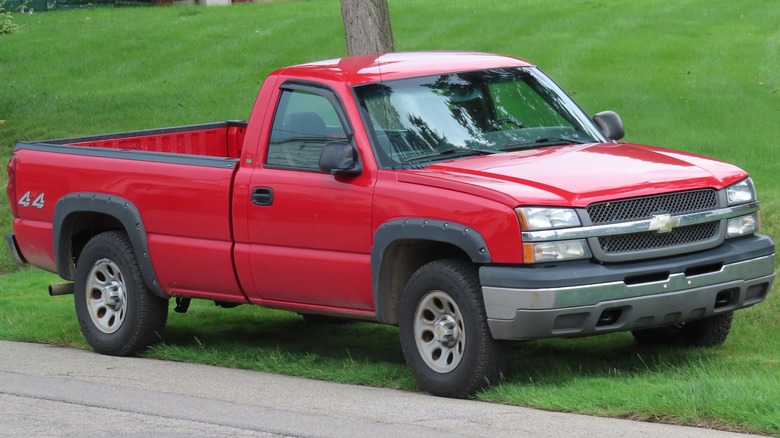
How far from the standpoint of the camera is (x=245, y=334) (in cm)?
1088

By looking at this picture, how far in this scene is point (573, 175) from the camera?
26.2ft

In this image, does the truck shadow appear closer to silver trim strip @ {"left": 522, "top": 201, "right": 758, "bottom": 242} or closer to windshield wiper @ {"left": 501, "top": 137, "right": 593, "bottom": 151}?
silver trim strip @ {"left": 522, "top": 201, "right": 758, "bottom": 242}

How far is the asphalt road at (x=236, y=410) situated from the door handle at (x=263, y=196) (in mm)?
1079

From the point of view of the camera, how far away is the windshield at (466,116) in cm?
870

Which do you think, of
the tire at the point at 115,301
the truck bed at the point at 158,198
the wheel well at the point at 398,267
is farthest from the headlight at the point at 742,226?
the tire at the point at 115,301

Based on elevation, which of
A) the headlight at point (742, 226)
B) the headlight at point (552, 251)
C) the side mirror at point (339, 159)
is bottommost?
the headlight at point (742, 226)

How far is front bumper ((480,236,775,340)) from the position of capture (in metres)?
7.60

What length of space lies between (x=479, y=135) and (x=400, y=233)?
1.04 metres

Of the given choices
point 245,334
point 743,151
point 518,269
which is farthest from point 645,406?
point 743,151

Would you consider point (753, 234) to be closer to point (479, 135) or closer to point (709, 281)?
point (709, 281)

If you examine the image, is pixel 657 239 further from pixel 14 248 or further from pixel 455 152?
pixel 14 248

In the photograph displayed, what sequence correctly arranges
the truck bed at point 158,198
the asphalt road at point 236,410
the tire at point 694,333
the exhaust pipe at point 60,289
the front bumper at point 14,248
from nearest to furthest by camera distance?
the asphalt road at point 236,410 < the tire at point 694,333 < the truck bed at point 158,198 < the exhaust pipe at point 60,289 < the front bumper at point 14,248

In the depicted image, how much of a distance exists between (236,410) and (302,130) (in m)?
2.04

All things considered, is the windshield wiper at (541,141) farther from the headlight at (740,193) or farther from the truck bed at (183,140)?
the truck bed at (183,140)
